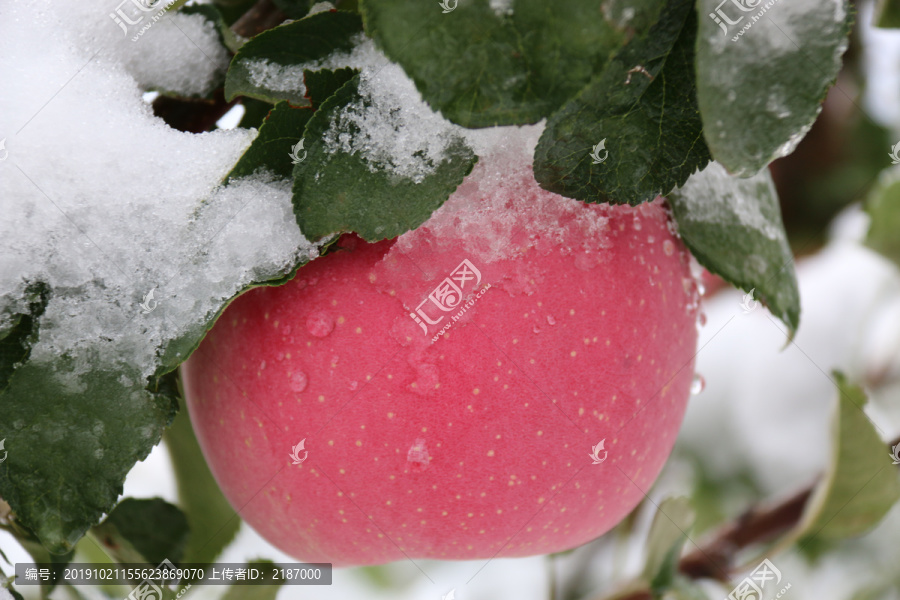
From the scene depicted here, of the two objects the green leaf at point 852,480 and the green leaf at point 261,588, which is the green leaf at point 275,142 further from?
the green leaf at point 852,480

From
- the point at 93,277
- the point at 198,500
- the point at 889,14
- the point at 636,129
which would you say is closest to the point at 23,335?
the point at 93,277

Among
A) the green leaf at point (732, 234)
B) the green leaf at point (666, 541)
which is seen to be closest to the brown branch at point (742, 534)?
the green leaf at point (666, 541)

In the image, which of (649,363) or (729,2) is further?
(649,363)

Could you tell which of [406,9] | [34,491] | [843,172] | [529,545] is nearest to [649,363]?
[529,545]

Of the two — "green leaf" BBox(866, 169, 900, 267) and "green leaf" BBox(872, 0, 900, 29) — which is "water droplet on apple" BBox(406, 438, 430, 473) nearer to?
"green leaf" BBox(872, 0, 900, 29)

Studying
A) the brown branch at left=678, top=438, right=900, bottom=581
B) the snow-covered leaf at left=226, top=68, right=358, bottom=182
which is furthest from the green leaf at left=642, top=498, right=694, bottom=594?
the snow-covered leaf at left=226, top=68, right=358, bottom=182

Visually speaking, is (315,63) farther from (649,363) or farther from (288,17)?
(649,363)
